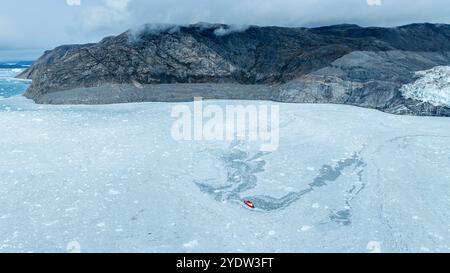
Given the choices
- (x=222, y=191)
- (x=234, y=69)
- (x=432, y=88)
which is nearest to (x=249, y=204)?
(x=222, y=191)

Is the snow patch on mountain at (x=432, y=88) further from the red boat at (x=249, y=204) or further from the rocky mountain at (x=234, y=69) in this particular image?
the red boat at (x=249, y=204)

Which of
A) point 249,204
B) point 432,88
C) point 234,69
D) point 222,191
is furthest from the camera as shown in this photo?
point 234,69

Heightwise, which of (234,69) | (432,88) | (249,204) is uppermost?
(234,69)

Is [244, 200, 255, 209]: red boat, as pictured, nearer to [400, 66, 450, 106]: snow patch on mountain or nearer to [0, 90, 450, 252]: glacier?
[0, 90, 450, 252]: glacier

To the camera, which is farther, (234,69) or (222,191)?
(234,69)

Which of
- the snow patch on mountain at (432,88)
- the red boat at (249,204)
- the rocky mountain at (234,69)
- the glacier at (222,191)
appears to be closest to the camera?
the glacier at (222,191)

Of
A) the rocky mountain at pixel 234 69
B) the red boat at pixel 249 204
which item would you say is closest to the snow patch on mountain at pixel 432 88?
the rocky mountain at pixel 234 69

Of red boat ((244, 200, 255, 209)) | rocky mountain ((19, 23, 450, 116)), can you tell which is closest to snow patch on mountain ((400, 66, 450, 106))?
rocky mountain ((19, 23, 450, 116))

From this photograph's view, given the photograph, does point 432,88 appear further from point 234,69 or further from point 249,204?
point 249,204
